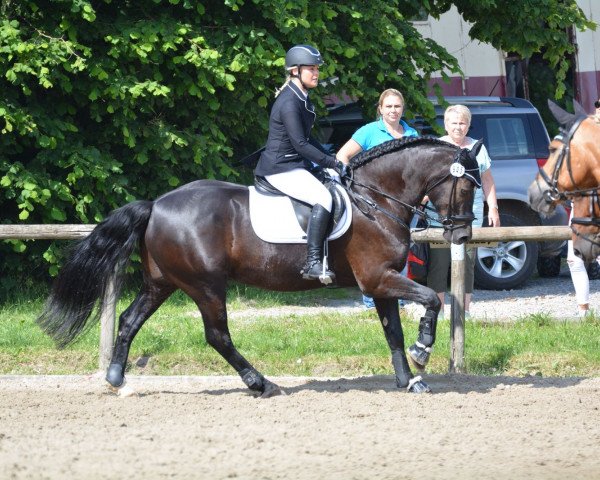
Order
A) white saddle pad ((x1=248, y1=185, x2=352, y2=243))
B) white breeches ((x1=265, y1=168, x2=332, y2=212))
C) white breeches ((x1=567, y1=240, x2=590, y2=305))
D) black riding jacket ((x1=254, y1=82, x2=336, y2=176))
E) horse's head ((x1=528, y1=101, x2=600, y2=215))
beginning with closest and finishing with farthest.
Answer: horse's head ((x1=528, y1=101, x2=600, y2=215)) → black riding jacket ((x1=254, y1=82, x2=336, y2=176)) → white breeches ((x1=265, y1=168, x2=332, y2=212)) → white saddle pad ((x1=248, y1=185, x2=352, y2=243)) → white breeches ((x1=567, y1=240, x2=590, y2=305))

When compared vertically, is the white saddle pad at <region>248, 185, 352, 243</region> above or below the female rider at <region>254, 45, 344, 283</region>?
below

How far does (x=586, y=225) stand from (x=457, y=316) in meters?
2.22

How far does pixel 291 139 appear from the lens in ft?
25.3

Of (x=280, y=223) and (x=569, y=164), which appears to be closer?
(x=569, y=164)

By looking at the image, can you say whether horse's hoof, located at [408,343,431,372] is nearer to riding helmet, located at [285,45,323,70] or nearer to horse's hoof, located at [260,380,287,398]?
horse's hoof, located at [260,380,287,398]

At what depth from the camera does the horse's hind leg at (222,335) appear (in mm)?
7969

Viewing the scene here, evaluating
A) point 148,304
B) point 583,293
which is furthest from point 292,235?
point 583,293

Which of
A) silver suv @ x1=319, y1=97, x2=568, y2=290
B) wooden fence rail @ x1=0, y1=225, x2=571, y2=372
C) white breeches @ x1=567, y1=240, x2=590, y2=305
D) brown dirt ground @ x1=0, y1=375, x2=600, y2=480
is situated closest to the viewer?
brown dirt ground @ x1=0, y1=375, x2=600, y2=480

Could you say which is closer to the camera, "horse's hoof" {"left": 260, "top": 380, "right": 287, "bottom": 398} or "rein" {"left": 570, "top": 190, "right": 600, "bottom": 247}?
"rein" {"left": 570, "top": 190, "right": 600, "bottom": 247}

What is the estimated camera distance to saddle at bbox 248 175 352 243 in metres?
7.90

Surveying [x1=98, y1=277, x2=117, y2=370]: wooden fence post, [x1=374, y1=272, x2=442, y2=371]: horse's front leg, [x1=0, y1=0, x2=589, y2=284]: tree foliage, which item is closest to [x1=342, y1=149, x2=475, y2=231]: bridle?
[x1=374, y1=272, x2=442, y2=371]: horse's front leg

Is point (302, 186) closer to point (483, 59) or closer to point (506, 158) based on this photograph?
point (506, 158)

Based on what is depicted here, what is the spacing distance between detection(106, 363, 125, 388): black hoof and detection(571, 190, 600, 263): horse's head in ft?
11.0

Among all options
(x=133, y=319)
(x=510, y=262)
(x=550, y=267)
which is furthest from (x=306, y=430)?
(x=550, y=267)
